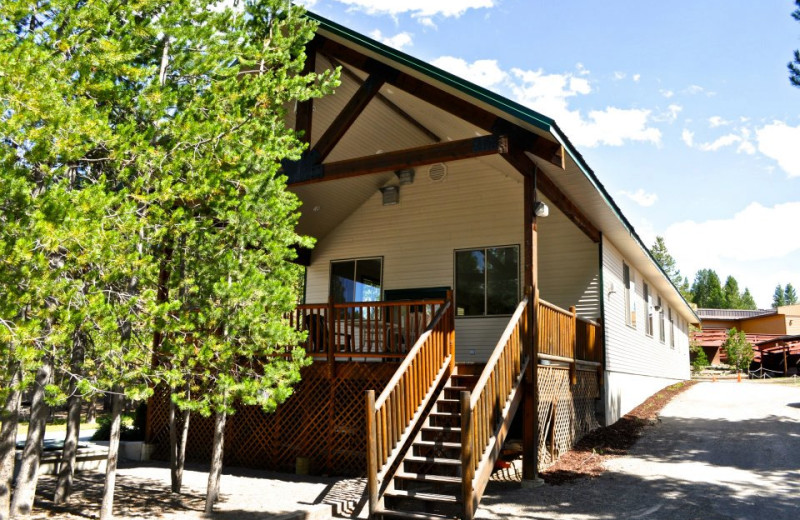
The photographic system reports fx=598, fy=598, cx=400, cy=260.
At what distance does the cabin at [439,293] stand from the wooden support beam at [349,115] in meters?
0.03

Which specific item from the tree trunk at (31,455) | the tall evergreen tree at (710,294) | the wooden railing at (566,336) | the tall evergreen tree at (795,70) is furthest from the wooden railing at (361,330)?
the tall evergreen tree at (710,294)

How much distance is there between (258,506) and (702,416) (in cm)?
1125

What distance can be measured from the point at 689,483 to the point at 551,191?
4781 millimetres

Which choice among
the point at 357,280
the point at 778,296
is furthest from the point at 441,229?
the point at 778,296

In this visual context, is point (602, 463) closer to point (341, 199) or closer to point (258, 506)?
point (258, 506)

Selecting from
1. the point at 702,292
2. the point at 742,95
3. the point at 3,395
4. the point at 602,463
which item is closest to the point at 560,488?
the point at 602,463

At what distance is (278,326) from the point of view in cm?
698

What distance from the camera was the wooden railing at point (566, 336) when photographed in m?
9.13

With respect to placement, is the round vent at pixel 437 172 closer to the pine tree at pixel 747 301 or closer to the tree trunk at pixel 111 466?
the tree trunk at pixel 111 466

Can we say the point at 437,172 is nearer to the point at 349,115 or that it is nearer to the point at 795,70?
the point at 349,115

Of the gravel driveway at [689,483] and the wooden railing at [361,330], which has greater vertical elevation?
the wooden railing at [361,330]

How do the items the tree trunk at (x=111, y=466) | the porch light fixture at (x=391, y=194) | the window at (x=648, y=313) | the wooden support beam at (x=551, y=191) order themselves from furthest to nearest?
1. the window at (x=648, y=313)
2. the porch light fixture at (x=391, y=194)
3. the wooden support beam at (x=551, y=191)
4. the tree trunk at (x=111, y=466)

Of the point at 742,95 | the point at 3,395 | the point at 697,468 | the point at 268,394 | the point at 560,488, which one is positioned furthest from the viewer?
the point at 742,95

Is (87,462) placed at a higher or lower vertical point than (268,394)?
lower
